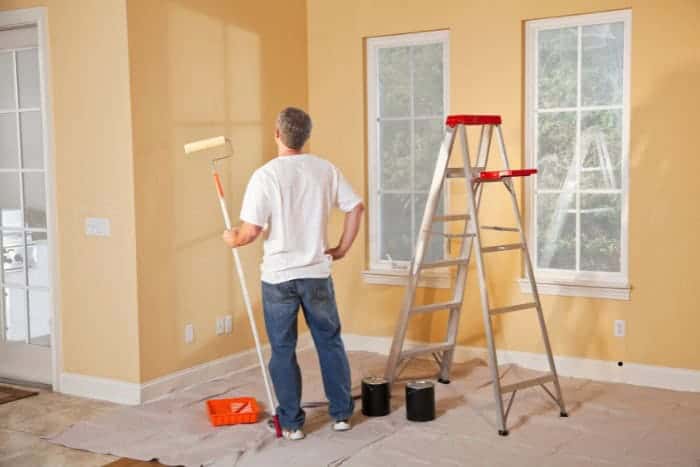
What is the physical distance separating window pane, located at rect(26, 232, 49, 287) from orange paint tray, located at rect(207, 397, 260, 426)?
4.71ft

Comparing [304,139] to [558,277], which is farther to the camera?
[558,277]

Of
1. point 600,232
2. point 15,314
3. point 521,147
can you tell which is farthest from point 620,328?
point 15,314

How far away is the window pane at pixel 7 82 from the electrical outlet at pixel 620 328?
13.1 ft

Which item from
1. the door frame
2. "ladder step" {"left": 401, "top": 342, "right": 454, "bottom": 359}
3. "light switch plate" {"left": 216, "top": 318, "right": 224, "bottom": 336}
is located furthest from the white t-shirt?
the door frame

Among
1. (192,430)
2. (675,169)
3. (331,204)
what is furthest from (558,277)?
(192,430)

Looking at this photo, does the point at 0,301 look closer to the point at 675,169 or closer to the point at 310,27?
the point at 310,27

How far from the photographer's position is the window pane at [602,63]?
5.34 meters

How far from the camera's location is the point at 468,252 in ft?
17.3

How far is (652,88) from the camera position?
518 cm

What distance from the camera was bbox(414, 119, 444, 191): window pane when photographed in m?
6.05

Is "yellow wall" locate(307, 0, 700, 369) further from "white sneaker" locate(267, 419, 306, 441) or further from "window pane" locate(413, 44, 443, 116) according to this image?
"white sneaker" locate(267, 419, 306, 441)

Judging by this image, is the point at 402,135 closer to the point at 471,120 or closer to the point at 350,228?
the point at 471,120

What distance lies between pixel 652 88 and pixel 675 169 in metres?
0.50

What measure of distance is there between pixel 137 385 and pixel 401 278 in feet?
6.61
